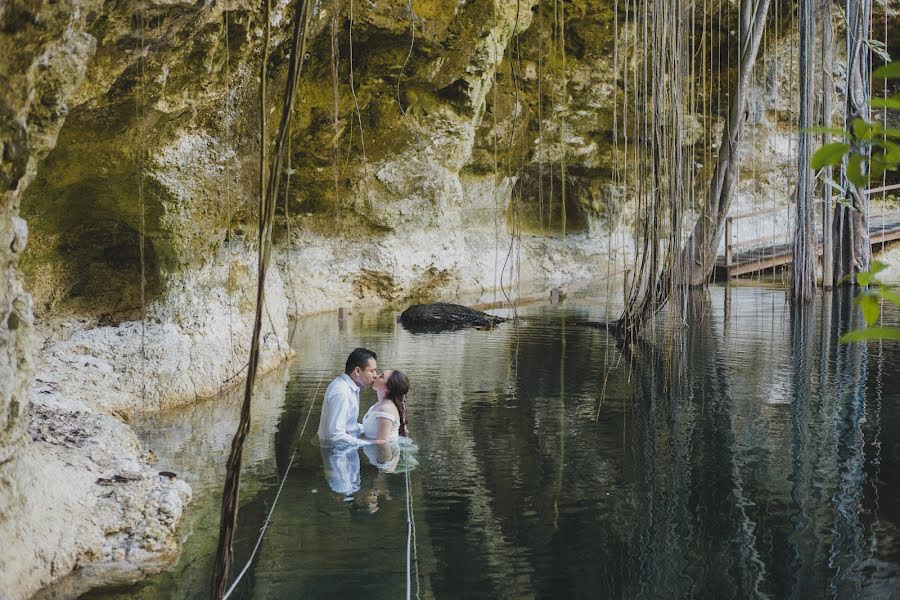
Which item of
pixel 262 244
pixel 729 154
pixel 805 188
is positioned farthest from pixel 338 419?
pixel 729 154

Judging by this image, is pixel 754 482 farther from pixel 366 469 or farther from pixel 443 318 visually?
pixel 443 318

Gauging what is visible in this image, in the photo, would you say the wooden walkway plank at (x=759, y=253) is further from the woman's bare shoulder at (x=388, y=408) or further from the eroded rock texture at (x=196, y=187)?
the woman's bare shoulder at (x=388, y=408)

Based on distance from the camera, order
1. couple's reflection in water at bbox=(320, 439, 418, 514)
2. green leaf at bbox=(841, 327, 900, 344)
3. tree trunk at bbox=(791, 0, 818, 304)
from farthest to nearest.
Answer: tree trunk at bbox=(791, 0, 818, 304), couple's reflection in water at bbox=(320, 439, 418, 514), green leaf at bbox=(841, 327, 900, 344)

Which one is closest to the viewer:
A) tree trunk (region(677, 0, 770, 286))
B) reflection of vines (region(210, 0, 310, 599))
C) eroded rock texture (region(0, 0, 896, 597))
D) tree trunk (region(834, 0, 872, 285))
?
reflection of vines (region(210, 0, 310, 599))

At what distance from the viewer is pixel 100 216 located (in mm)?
6707

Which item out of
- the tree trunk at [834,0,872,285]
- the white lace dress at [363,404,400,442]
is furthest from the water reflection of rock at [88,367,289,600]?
the tree trunk at [834,0,872,285]

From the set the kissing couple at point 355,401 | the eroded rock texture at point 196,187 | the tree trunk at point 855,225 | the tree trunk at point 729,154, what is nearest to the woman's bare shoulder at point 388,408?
the kissing couple at point 355,401

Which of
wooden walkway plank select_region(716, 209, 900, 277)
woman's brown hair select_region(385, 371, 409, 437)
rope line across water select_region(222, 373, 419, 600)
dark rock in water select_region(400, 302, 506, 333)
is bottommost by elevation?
rope line across water select_region(222, 373, 419, 600)

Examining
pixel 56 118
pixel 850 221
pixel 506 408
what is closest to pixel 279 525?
pixel 56 118

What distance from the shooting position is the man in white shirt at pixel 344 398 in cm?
515

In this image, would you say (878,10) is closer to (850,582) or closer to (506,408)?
(506,408)

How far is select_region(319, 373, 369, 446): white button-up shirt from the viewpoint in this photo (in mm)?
5145

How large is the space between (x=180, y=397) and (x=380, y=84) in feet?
17.8

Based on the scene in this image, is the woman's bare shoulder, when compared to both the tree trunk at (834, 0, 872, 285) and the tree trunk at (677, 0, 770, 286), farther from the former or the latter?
the tree trunk at (834, 0, 872, 285)
